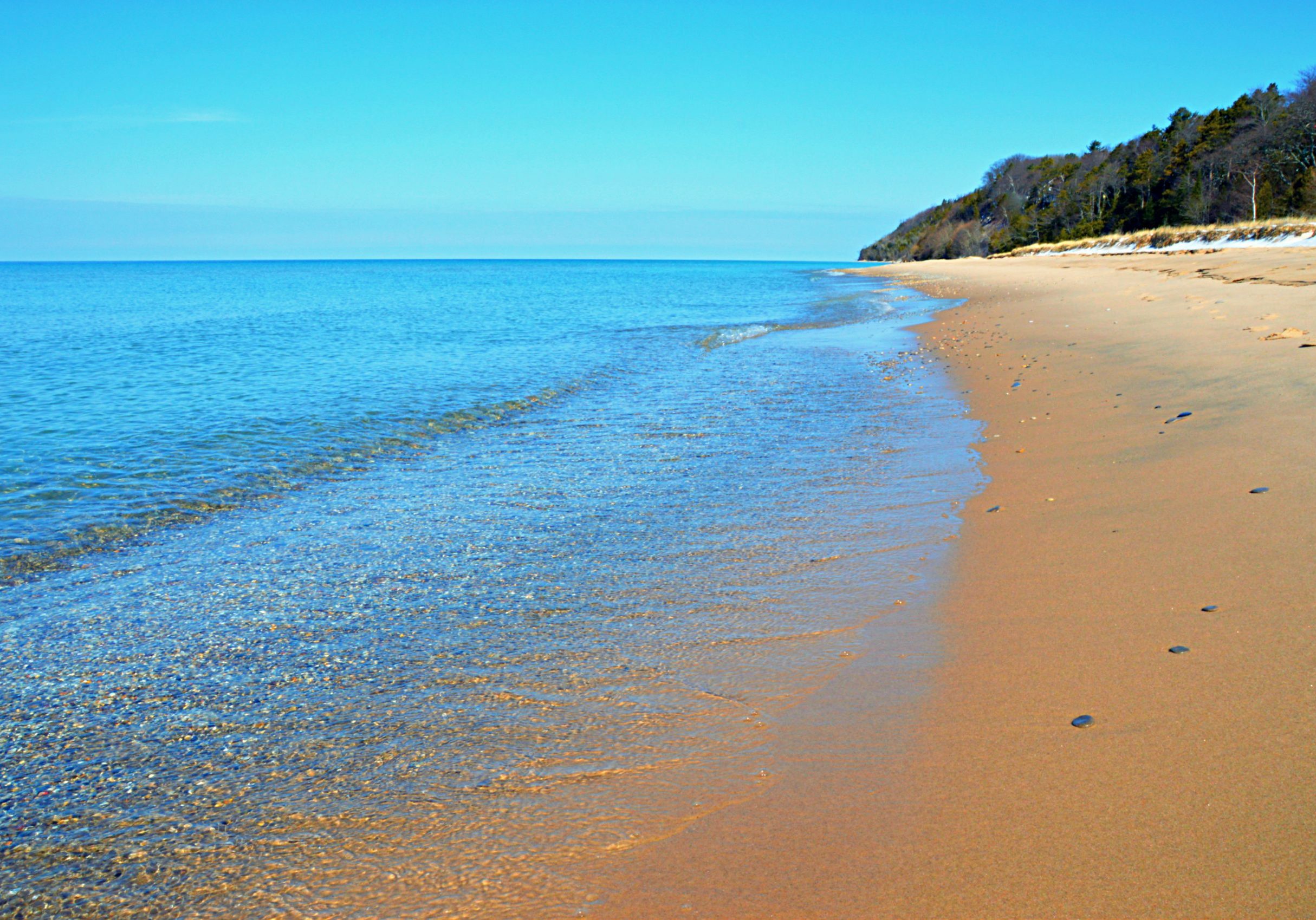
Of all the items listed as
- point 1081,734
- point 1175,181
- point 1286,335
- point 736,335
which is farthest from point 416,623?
point 1175,181

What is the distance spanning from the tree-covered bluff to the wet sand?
40.6 metres

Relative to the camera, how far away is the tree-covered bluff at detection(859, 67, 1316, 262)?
4269cm

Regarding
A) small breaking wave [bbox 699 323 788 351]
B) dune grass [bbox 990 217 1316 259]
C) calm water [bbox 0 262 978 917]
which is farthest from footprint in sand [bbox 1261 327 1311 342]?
dune grass [bbox 990 217 1316 259]

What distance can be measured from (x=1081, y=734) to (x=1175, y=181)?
222 ft

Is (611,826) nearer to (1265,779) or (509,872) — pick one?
(509,872)

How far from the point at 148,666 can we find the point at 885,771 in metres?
3.73

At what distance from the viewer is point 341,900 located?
237 cm

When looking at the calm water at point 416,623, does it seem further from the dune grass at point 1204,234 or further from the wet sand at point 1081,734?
the dune grass at point 1204,234

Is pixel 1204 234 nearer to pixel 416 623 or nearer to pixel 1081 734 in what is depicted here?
pixel 1081 734

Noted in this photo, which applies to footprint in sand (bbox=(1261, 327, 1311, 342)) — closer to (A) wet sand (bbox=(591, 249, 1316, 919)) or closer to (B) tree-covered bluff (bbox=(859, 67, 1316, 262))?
(A) wet sand (bbox=(591, 249, 1316, 919))

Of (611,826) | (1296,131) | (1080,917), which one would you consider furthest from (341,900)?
(1296,131)

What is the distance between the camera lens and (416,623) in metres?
4.47

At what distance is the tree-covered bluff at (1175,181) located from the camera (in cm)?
4269

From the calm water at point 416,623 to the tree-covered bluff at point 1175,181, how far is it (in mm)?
40738
